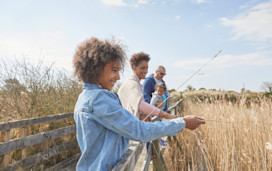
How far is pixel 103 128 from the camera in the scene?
885 millimetres

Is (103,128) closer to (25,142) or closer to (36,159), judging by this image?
(25,142)

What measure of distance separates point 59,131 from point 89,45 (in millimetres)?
3202

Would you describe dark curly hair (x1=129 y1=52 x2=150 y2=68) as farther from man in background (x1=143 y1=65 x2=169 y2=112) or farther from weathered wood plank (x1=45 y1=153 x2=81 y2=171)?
weathered wood plank (x1=45 y1=153 x2=81 y2=171)

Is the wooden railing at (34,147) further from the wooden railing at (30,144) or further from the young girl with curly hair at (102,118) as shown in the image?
the young girl with curly hair at (102,118)

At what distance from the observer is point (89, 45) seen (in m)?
1.03

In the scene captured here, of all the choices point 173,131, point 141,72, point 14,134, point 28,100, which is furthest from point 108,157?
point 28,100

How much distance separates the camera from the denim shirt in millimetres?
824

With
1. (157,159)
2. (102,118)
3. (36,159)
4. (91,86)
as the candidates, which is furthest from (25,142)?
(102,118)

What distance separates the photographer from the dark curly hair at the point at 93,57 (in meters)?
0.98

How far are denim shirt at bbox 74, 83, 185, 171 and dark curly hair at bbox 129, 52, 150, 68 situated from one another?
164cm

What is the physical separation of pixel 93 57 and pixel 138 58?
1580 mm

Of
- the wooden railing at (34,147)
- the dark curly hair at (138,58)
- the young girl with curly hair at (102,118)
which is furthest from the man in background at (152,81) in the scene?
the young girl with curly hair at (102,118)

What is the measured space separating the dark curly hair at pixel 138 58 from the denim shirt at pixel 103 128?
164 cm

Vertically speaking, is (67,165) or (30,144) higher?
(30,144)
